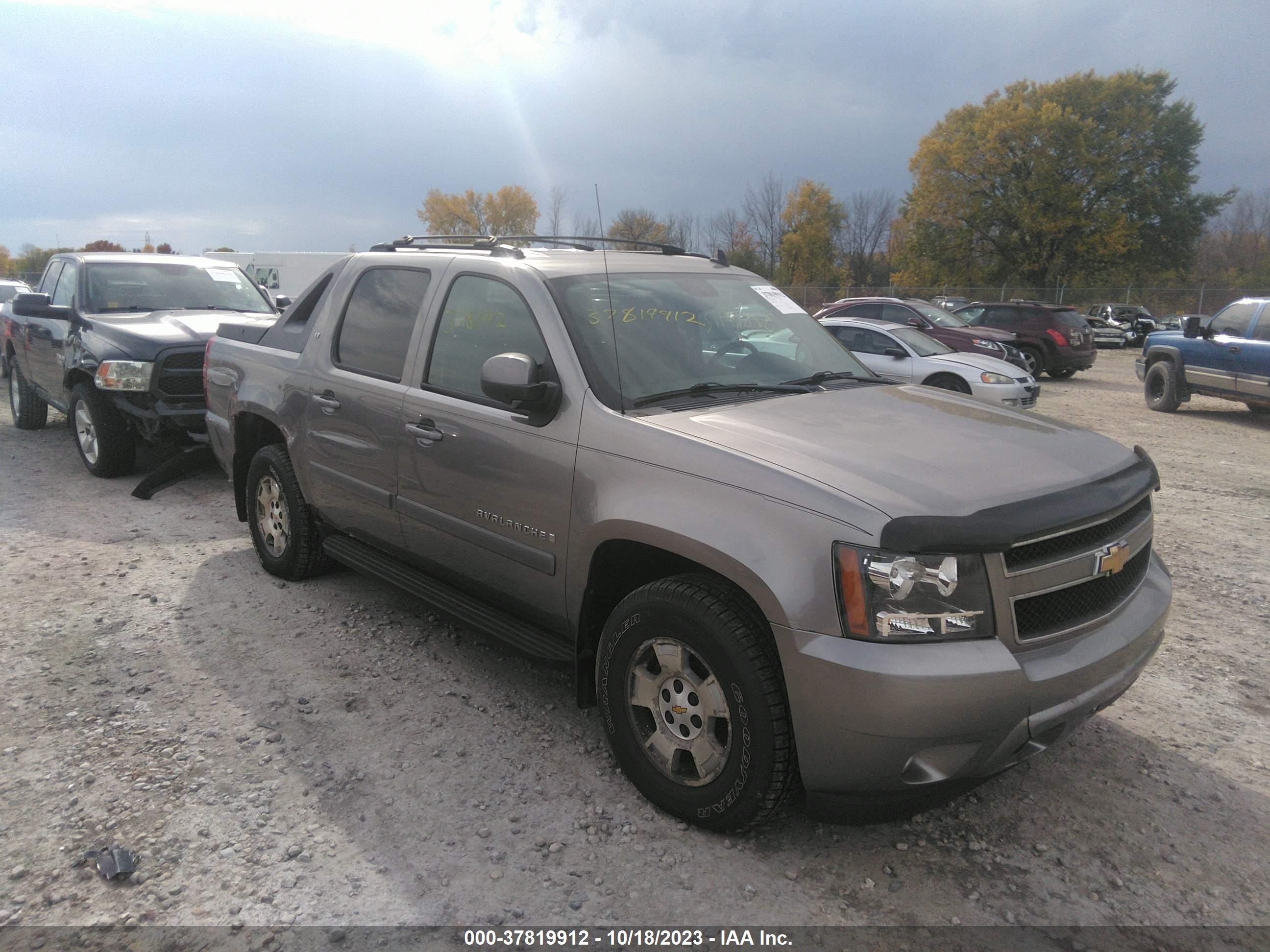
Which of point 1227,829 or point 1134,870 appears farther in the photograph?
point 1227,829

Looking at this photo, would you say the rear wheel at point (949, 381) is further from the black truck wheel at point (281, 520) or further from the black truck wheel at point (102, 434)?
the black truck wheel at point (102, 434)

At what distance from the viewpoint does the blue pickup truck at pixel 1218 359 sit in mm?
12383

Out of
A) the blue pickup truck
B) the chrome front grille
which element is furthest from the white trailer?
the chrome front grille

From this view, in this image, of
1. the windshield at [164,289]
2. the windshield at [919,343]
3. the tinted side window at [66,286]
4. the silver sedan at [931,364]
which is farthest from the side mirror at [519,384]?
the windshield at [919,343]

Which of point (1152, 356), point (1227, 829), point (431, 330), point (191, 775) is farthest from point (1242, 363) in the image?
point (191, 775)

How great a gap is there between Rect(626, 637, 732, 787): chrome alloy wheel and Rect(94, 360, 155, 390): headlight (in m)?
5.95

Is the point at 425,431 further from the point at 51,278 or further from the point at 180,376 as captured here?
the point at 51,278

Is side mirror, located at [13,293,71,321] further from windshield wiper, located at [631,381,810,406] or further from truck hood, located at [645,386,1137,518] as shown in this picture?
truck hood, located at [645,386,1137,518]

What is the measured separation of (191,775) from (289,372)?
2281 mm

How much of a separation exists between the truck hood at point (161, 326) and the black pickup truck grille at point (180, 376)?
107 mm

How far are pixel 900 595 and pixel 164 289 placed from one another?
8.41 metres

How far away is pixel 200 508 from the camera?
6.89 meters

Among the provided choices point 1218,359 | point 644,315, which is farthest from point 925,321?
point 644,315

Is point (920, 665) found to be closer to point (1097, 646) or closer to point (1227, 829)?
point (1097, 646)
